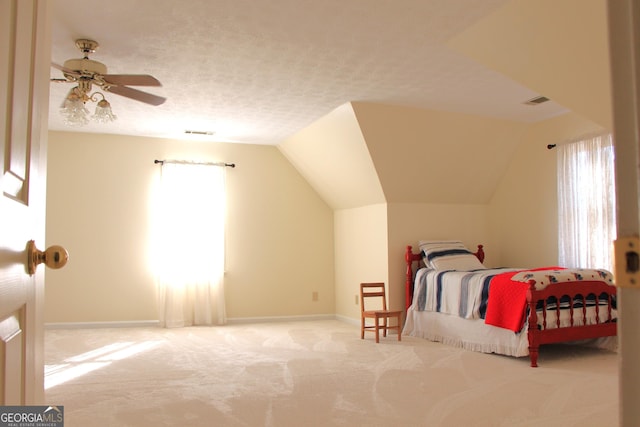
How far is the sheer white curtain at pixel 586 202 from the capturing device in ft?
15.7

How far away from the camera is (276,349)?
15.8 feet

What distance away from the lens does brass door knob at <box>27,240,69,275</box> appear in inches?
39.4

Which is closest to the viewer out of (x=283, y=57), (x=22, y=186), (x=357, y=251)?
(x=22, y=186)

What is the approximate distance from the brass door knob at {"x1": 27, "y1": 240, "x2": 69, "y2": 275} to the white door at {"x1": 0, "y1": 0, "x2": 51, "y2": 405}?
0.06ft

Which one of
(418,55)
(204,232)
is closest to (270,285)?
(204,232)

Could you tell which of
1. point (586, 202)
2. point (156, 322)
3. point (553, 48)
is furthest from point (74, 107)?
point (586, 202)

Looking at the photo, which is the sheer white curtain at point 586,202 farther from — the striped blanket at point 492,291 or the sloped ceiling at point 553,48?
the sloped ceiling at point 553,48

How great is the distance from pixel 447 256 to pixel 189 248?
3.18 meters

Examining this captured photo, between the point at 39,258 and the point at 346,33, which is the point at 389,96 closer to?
the point at 346,33

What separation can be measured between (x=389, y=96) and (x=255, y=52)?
61.4 inches

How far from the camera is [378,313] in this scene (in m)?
5.01

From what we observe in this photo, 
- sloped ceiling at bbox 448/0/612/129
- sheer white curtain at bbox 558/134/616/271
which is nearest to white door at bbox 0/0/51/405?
sloped ceiling at bbox 448/0/612/129

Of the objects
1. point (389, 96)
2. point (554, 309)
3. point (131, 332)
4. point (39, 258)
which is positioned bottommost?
point (131, 332)

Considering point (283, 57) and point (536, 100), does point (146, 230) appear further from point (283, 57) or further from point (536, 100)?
point (536, 100)
